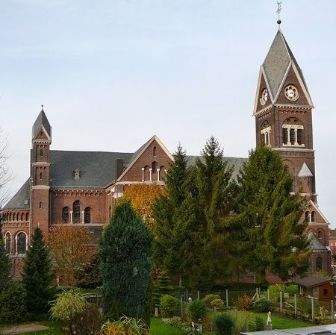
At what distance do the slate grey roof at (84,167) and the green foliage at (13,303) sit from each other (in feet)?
102

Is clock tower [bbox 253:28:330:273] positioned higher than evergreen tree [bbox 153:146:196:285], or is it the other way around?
clock tower [bbox 253:28:330:273]

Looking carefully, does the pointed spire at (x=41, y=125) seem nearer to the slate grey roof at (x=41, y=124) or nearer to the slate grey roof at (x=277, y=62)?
the slate grey roof at (x=41, y=124)

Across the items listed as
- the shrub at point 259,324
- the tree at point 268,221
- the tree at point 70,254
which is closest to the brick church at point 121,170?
the tree at point 70,254

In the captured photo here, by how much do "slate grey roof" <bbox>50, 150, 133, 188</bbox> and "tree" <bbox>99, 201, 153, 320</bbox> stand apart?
128 feet

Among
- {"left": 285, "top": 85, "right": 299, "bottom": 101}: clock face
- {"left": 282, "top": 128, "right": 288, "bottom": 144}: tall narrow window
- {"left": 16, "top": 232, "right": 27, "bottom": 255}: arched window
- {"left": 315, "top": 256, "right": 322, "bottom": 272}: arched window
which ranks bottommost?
{"left": 315, "top": 256, "right": 322, "bottom": 272}: arched window

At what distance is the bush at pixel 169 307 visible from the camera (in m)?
32.9

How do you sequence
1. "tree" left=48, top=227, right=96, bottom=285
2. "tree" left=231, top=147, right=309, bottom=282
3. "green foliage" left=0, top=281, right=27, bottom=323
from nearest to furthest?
"green foliage" left=0, top=281, right=27, bottom=323, "tree" left=231, top=147, right=309, bottom=282, "tree" left=48, top=227, right=96, bottom=285

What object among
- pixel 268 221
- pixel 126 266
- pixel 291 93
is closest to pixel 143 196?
pixel 268 221

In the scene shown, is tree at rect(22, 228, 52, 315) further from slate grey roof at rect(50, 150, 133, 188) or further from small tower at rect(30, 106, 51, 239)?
slate grey roof at rect(50, 150, 133, 188)

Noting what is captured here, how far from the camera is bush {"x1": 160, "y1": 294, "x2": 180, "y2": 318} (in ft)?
108

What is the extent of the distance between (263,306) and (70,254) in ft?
71.5

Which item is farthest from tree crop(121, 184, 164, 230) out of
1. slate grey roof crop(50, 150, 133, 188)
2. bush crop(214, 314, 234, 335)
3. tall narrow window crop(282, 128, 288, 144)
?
bush crop(214, 314, 234, 335)

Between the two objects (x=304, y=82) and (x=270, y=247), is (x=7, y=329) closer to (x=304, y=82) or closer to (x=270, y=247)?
(x=270, y=247)

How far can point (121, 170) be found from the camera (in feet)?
200
